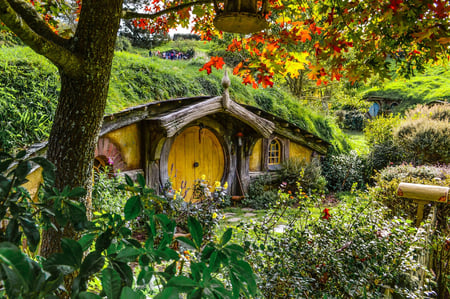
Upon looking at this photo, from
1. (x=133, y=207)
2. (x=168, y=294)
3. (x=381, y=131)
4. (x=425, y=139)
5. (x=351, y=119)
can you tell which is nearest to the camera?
(x=168, y=294)

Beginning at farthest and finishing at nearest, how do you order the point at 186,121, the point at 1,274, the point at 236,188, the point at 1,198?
the point at 236,188
the point at 186,121
the point at 1,198
the point at 1,274

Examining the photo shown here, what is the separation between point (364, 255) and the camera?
Answer: 239cm

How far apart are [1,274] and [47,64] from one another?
5959 mm

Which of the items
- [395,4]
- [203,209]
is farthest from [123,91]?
[395,4]

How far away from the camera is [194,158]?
26.5ft

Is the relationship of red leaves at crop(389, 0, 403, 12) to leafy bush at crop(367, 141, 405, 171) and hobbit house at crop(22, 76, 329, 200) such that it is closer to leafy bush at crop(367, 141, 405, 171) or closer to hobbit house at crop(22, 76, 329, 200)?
hobbit house at crop(22, 76, 329, 200)

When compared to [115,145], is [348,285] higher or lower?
lower

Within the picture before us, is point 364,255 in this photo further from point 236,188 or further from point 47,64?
point 236,188

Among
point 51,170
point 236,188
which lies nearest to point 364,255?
point 51,170

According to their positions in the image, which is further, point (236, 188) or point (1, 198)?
point (236, 188)

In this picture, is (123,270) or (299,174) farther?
(299,174)

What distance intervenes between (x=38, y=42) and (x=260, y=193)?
7676mm

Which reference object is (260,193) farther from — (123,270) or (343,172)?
(123,270)

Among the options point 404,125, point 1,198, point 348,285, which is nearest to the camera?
point 1,198
